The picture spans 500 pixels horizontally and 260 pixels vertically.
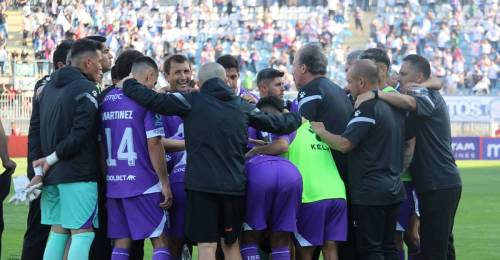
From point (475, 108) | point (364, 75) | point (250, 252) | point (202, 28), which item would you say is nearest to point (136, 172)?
point (250, 252)

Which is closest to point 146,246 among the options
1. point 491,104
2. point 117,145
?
point 117,145

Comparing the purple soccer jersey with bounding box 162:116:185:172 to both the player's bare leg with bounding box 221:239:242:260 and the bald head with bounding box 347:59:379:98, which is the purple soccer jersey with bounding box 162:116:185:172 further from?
the bald head with bounding box 347:59:379:98

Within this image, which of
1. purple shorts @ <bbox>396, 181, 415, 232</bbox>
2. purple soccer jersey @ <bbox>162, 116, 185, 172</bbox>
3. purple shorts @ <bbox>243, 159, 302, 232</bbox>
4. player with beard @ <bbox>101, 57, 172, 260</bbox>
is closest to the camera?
purple shorts @ <bbox>243, 159, 302, 232</bbox>

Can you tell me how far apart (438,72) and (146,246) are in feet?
90.5

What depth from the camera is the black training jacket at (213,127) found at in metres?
8.20

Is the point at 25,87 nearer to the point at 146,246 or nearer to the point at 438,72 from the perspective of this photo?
the point at 438,72

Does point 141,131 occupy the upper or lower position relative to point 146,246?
upper

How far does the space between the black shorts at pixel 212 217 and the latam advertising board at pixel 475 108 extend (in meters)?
25.1

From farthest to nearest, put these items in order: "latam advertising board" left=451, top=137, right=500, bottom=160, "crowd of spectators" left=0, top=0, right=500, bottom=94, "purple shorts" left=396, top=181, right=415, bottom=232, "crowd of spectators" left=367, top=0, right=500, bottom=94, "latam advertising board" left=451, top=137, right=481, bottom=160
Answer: "crowd of spectators" left=0, top=0, right=500, bottom=94, "crowd of spectators" left=367, top=0, right=500, bottom=94, "latam advertising board" left=451, top=137, right=481, bottom=160, "latam advertising board" left=451, top=137, right=500, bottom=160, "purple shorts" left=396, top=181, right=415, bottom=232

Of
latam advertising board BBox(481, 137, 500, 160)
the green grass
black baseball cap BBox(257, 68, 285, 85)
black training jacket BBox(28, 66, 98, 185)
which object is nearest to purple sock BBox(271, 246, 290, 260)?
black training jacket BBox(28, 66, 98, 185)

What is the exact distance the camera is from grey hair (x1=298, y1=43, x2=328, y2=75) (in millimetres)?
8969

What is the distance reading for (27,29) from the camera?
40250mm

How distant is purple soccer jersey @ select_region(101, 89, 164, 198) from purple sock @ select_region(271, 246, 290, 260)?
3.85 feet

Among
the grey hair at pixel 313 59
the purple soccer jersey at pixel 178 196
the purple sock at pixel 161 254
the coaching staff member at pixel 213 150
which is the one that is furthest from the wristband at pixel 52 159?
the grey hair at pixel 313 59
